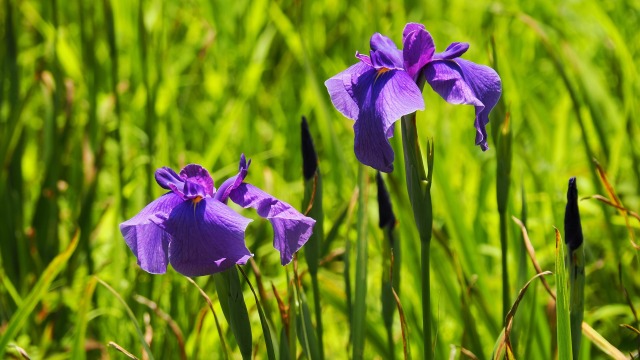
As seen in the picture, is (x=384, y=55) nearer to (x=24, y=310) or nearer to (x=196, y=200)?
(x=196, y=200)

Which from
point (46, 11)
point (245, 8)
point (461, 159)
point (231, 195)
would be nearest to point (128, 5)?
point (46, 11)

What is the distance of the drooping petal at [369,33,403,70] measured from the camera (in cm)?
98

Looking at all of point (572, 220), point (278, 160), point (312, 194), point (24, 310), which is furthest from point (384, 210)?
point (278, 160)

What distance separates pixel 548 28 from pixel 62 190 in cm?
192

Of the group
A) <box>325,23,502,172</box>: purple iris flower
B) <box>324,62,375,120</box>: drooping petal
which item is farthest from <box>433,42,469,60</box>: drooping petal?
<box>324,62,375,120</box>: drooping petal

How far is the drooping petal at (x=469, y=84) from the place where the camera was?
37.4 inches

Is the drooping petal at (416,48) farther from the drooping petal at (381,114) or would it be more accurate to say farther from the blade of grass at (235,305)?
the blade of grass at (235,305)

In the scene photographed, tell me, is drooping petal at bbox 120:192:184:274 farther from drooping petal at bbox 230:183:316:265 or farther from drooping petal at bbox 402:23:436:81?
drooping petal at bbox 402:23:436:81

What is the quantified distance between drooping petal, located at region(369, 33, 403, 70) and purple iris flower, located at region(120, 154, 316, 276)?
0.20 m

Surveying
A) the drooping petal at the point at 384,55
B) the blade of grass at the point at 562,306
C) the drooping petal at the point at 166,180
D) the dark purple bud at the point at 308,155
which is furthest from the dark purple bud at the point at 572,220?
the drooping petal at the point at 166,180

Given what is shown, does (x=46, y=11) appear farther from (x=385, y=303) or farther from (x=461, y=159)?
(x=385, y=303)

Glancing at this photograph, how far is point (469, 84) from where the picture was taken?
0.97 metres

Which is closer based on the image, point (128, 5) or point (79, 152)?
point (79, 152)

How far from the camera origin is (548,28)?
10.5 feet
